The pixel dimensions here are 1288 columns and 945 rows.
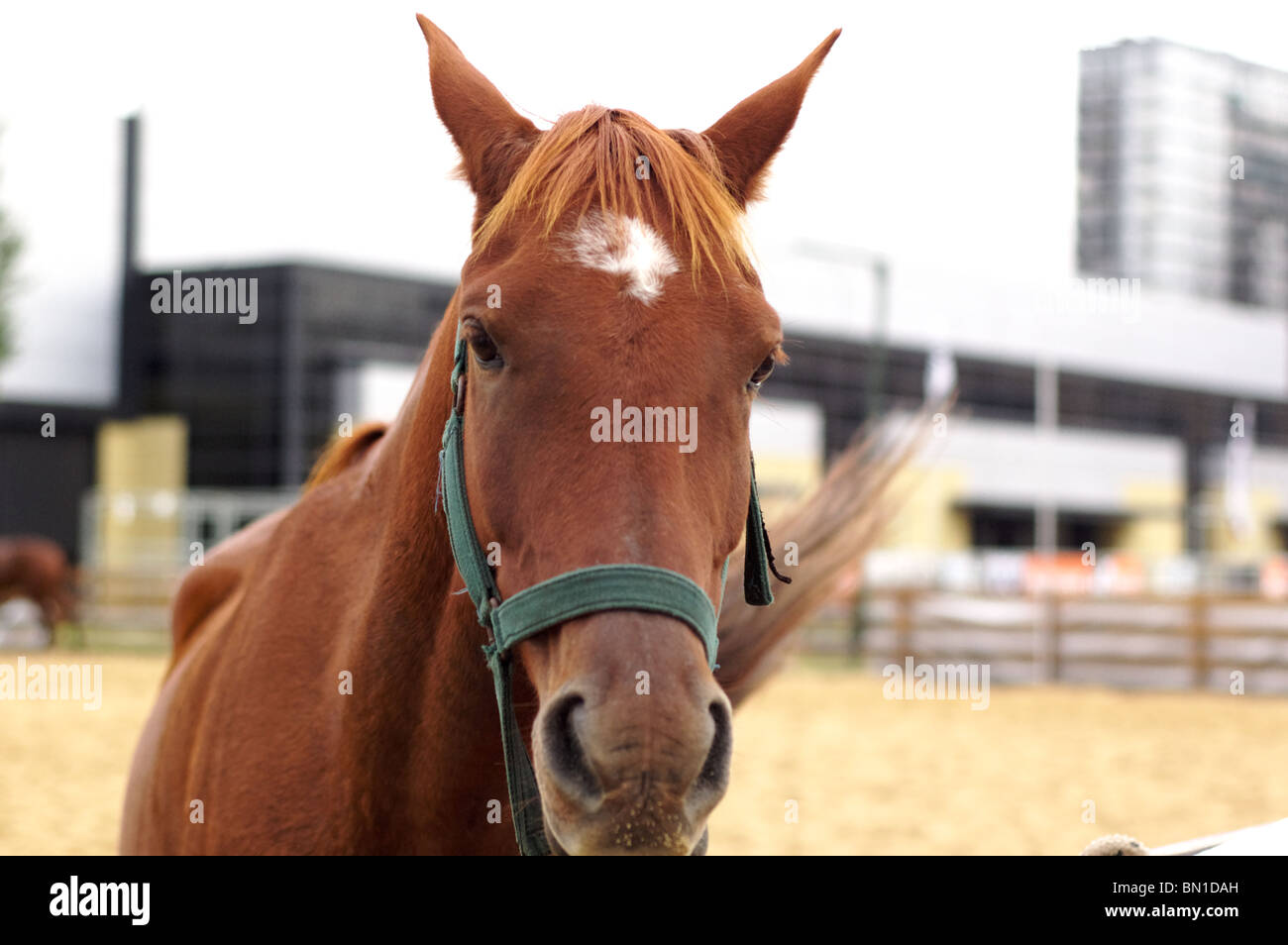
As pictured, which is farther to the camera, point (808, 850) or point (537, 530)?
point (808, 850)

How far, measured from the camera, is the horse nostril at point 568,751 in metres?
1.64

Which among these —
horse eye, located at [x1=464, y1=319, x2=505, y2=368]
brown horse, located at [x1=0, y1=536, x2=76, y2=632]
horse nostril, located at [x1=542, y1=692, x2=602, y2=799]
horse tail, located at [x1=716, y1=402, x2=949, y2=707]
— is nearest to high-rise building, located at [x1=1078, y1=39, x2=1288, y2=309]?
horse tail, located at [x1=716, y1=402, x2=949, y2=707]

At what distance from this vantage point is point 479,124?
2.11 metres

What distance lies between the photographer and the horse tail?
3.67 meters

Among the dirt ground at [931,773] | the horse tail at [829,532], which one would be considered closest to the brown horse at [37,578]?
the dirt ground at [931,773]

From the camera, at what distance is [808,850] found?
6777 mm

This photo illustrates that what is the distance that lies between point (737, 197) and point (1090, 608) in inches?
677

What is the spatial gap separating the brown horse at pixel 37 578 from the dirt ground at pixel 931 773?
5.52m

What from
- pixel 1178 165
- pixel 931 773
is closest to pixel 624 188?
pixel 931 773

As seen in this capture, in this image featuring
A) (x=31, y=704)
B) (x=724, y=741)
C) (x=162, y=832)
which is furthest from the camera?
(x=31, y=704)

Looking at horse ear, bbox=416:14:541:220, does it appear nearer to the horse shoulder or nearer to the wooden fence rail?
the horse shoulder

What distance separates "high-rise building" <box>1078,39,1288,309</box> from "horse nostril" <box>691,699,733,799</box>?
14176 mm

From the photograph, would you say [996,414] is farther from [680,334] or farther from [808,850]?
[680,334]
